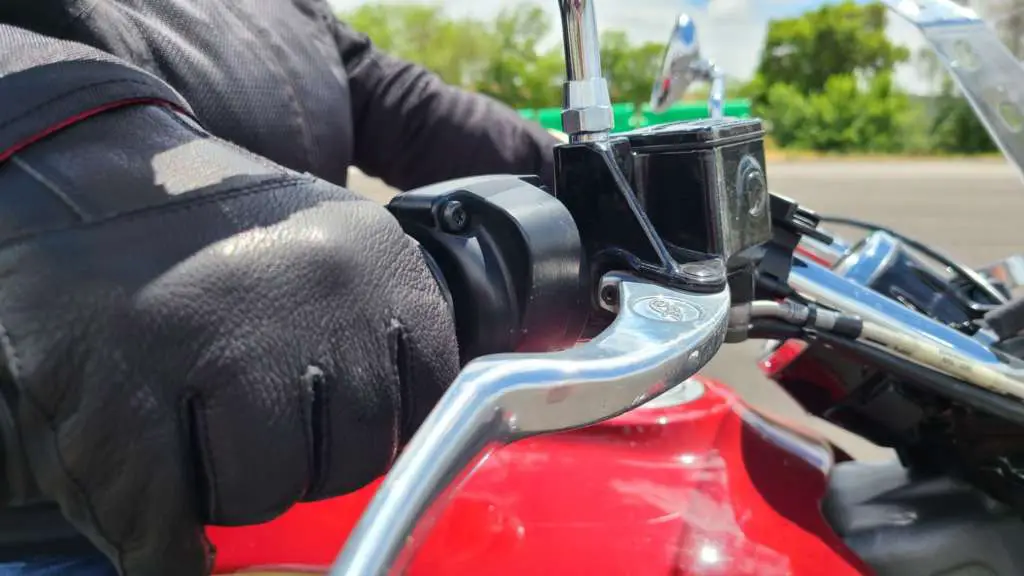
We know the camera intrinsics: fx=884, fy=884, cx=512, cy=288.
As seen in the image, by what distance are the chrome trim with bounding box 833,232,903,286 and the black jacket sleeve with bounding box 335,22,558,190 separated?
16.9 inches

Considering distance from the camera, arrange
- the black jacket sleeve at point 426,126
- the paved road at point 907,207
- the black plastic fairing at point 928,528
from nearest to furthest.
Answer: the black plastic fairing at point 928,528 → the black jacket sleeve at point 426,126 → the paved road at point 907,207

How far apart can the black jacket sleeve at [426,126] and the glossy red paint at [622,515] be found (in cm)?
45

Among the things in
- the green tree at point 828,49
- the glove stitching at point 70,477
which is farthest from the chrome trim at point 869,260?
the green tree at point 828,49

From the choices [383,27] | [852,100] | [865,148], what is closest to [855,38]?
[852,100]

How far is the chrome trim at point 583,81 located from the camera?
→ 62cm

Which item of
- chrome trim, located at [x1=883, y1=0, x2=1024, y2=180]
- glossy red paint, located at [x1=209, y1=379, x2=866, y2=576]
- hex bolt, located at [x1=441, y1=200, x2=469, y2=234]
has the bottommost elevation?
glossy red paint, located at [x1=209, y1=379, x2=866, y2=576]

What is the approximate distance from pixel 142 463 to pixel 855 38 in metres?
33.6

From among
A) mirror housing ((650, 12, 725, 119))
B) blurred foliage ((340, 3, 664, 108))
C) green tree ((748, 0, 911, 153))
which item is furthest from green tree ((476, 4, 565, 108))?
mirror housing ((650, 12, 725, 119))

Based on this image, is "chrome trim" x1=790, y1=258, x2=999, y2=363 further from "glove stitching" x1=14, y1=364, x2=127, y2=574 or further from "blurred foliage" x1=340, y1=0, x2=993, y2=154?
"blurred foliage" x1=340, y1=0, x2=993, y2=154

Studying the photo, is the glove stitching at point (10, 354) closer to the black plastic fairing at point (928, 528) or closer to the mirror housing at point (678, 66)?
the black plastic fairing at point (928, 528)

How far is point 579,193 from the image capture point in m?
0.66

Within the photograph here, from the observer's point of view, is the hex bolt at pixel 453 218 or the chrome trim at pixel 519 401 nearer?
the chrome trim at pixel 519 401

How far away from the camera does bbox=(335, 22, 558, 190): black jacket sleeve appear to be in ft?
4.19

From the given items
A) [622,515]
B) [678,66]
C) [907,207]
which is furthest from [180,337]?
[907,207]
